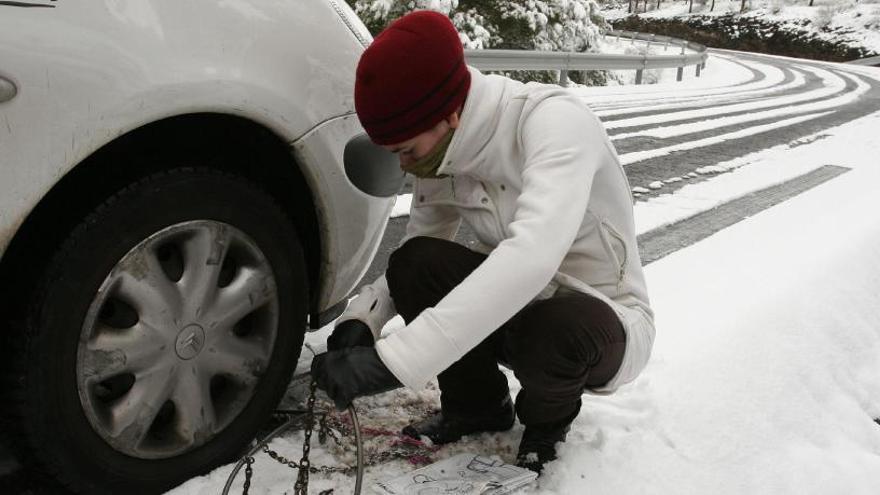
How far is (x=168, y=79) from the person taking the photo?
151cm

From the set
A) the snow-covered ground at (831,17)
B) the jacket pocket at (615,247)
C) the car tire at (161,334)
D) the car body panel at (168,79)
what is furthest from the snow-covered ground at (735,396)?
the snow-covered ground at (831,17)

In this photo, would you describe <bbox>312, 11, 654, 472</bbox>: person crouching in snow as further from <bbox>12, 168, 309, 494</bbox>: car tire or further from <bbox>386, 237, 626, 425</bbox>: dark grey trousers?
<bbox>12, 168, 309, 494</bbox>: car tire

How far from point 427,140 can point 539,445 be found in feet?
2.88

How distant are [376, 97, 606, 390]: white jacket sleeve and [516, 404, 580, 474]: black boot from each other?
0.54 meters

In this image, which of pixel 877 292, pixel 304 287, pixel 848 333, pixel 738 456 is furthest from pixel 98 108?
pixel 877 292

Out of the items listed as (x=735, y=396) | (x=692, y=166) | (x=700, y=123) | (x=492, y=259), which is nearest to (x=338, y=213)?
(x=492, y=259)

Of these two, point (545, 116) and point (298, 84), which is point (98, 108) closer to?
point (298, 84)

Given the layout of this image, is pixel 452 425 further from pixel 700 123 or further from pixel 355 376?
pixel 700 123

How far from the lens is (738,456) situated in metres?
2.16

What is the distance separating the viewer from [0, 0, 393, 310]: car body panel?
1.34 metres

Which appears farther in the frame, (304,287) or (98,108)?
(304,287)

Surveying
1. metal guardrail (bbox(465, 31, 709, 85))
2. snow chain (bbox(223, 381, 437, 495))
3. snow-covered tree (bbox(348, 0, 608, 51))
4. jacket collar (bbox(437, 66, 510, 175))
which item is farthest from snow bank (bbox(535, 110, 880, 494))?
snow-covered tree (bbox(348, 0, 608, 51))

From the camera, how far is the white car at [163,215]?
1.40 metres

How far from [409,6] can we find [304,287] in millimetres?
12525
